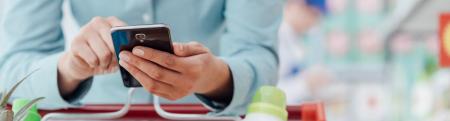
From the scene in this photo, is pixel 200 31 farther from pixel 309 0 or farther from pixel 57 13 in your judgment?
pixel 309 0

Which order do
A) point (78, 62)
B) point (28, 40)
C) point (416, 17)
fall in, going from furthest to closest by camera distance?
point (416, 17) < point (28, 40) < point (78, 62)

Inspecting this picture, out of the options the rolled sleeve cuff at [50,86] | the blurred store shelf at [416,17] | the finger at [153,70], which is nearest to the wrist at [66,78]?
the rolled sleeve cuff at [50,86]

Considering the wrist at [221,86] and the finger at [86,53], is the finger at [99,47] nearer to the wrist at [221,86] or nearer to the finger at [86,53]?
the finger at [86,53]

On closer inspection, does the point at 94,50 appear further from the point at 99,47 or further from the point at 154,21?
the point at 154,21

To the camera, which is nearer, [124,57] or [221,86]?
[124,57]

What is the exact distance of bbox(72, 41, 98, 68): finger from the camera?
63 centimetres

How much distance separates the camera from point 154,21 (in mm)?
808

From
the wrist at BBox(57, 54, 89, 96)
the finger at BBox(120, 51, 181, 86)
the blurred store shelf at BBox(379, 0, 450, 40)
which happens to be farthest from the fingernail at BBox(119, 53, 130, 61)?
the blurred store shelf at BBox(379, 0, 450, 40)

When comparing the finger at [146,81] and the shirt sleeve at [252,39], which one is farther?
the shirt sleeve at [252,39]

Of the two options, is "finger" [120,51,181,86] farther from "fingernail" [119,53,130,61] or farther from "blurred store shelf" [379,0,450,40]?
"blurred store shelf" [379,0,450,40]

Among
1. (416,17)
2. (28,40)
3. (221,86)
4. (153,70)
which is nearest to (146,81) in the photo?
(153,70)

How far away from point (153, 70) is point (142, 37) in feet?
0.17

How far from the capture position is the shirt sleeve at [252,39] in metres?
0.77

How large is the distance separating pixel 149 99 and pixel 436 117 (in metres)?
1.18
